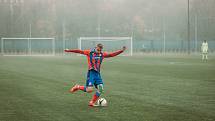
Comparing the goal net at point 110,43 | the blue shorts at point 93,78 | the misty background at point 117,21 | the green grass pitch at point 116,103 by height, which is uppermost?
the misty background at point 117,21

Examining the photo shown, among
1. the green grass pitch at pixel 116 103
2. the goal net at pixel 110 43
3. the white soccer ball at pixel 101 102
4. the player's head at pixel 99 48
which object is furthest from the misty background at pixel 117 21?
the white soccer ball at pixel 101 102

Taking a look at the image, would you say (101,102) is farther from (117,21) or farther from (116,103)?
(117,21)

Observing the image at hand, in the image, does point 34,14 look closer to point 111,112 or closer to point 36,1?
point 36,1

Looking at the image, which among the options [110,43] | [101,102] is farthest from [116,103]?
[110,43]

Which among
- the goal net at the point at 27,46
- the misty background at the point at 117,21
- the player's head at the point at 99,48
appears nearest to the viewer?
the player's head at the point at 99,48

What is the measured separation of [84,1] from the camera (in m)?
97.9

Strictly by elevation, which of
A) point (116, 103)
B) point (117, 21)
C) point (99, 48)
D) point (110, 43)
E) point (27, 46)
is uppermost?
point (117, 21)

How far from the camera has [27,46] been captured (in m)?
79.1

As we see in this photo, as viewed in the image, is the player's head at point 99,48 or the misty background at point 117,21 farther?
the misty background at point 117,21

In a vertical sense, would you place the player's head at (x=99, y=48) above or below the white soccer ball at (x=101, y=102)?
above

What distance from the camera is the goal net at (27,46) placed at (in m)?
77.8

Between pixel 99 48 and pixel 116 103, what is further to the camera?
pixel 116 103

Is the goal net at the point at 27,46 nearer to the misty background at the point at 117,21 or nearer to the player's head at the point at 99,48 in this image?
Answer: the misty background at the point at 117,21

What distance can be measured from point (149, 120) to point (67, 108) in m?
2.89
